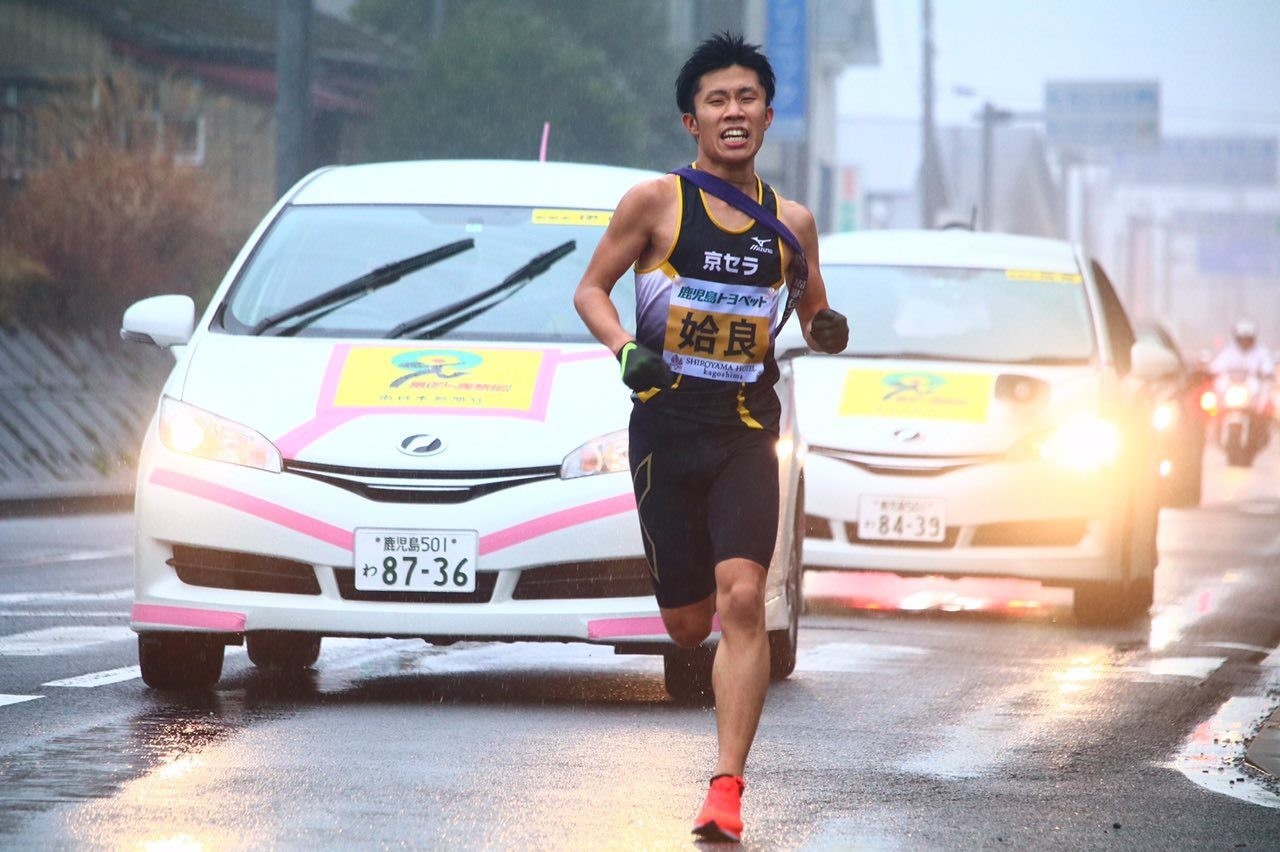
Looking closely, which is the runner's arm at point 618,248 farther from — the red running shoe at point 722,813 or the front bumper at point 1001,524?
the front bumper at point 1001,524

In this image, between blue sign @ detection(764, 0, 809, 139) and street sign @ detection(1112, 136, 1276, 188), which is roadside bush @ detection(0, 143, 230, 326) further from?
street sign @ detection(1112, 136, 1276, 188)

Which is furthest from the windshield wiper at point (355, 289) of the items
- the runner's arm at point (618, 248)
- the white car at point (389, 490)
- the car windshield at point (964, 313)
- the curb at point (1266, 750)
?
the car windshield at point (964, 313)

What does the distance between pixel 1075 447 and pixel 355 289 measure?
3771 millimetres

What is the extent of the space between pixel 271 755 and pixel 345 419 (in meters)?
1.45

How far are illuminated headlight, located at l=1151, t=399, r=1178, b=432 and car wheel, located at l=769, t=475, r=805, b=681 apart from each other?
11268 mm

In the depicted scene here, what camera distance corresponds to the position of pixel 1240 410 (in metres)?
29.8

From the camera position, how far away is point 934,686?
882 centimetres

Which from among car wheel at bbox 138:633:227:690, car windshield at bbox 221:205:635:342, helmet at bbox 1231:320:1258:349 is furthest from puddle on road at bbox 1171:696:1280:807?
helmet at bbox 1231:320:1258:349

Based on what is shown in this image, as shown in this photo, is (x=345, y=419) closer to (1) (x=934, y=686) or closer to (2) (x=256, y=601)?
(2) (x=256, y=601)

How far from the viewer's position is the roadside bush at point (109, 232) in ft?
77.7

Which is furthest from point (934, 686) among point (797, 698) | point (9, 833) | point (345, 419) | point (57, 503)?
point (57, 503)

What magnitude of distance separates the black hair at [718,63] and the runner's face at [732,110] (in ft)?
0.05

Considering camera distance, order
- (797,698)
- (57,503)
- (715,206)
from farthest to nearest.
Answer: (57,503)
(797,698)
(715,206)

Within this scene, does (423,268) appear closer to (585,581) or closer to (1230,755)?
(585,581)
